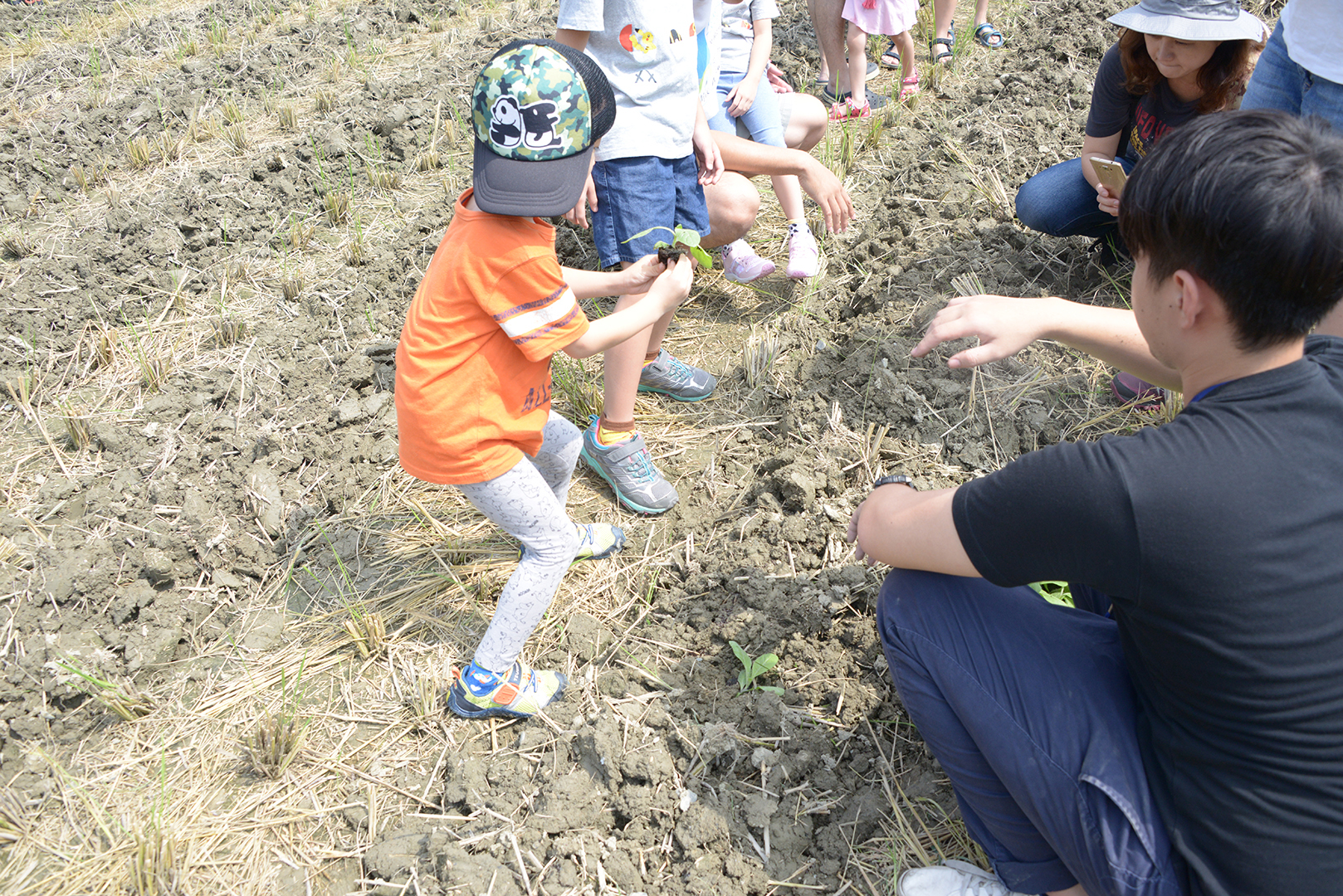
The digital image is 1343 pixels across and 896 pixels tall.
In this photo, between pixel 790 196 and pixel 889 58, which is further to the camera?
pixel 889 58

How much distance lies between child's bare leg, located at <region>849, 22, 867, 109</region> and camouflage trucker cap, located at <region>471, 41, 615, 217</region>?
3.87m

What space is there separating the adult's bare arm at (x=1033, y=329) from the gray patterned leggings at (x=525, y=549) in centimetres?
98

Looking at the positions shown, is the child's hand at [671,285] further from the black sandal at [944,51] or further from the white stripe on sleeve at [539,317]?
the black sandal at [944,51]

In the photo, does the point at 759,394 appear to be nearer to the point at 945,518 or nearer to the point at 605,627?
the point at 605,627

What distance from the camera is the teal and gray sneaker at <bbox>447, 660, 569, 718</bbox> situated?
2160 millimetres

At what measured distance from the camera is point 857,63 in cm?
524

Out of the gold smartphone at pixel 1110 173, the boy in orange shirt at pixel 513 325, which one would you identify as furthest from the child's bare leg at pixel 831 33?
the boy in orange shirt at pixel 513 325

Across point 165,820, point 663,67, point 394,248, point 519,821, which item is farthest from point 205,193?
point 519,821

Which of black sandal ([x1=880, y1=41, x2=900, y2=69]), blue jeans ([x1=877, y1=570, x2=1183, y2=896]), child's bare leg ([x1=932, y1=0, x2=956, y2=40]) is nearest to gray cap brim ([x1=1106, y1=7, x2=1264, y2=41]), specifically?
blue jeans ([x1=877, y1=570, x2=1183, y2=896])

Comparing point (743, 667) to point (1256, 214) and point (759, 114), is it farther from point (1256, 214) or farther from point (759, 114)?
point (759, 114)

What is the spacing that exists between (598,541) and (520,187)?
1219 mm

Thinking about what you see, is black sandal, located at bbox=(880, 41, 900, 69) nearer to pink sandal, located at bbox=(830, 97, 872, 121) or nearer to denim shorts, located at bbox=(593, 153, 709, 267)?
pink sandal, located at bbox=(830, 97, 872, 121)

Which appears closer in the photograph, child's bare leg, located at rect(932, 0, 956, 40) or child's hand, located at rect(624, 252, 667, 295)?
child's hand, located at rect(624, 252, 667, 295)

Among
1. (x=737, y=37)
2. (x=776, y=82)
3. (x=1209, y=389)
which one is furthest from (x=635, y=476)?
(x=776, y=82)
